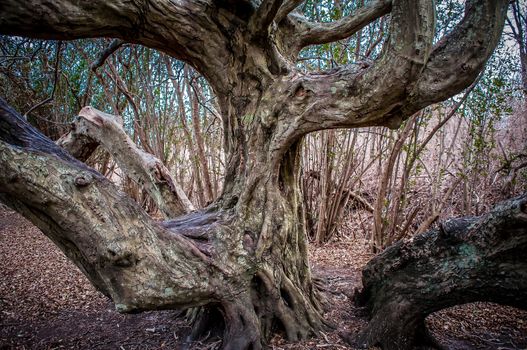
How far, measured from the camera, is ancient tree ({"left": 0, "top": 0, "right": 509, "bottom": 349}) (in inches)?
76.0

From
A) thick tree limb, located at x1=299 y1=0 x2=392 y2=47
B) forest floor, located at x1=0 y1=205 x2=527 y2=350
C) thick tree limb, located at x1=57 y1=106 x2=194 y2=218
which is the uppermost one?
thick tree limb, located at x1=299 y1=0 x2=392 y2=47

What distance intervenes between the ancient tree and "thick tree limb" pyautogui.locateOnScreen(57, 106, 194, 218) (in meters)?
0.08

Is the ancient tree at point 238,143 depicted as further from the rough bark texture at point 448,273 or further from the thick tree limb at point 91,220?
the rough bark texture at point 448,273

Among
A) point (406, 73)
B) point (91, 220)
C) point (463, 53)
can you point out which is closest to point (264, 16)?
point (406, 73)

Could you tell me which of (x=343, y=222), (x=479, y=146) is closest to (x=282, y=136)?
(x=479, y=146)

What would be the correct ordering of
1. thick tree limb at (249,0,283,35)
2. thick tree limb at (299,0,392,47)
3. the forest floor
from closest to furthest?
thick tree limb at (249,0,283,35)
the forest floor
thick tree limb at (299,0,392,47)

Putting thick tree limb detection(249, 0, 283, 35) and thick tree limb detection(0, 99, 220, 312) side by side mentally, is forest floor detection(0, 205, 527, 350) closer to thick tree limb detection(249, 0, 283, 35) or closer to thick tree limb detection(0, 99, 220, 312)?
thick tree limb detection(0, 99, 220, 312)

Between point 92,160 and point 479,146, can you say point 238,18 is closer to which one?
point 479,146

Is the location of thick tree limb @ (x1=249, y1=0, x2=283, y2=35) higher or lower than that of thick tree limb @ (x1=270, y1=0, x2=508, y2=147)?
higher

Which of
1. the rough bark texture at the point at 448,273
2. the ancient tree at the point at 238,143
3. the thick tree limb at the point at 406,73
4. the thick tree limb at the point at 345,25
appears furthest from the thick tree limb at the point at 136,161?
the rough bark texture at the point at 448,273

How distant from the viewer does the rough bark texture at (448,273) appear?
2.04m

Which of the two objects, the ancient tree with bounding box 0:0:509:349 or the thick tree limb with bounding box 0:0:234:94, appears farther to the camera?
the thick tree limb with bounding box 0:0:234:94

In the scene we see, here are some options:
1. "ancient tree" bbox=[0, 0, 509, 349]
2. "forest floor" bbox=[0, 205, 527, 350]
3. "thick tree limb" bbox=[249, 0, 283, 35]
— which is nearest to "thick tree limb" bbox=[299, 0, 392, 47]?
"ancient tree" bbox=[0, 0, 509, 349]

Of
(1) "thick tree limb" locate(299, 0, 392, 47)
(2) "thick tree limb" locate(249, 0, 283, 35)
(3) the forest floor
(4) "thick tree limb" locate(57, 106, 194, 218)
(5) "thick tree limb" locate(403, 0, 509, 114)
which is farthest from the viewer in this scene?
(4) "thick tree limb" locate(57, 106, 194, 218)
